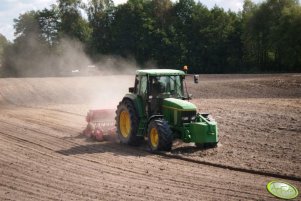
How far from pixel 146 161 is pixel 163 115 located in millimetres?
1779

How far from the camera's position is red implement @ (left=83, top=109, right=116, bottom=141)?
14.1m

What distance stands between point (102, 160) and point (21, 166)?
2.00 meters

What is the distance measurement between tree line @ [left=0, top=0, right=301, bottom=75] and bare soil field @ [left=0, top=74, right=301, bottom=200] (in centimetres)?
3393

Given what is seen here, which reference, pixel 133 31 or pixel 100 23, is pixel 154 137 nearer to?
pixel 133 31

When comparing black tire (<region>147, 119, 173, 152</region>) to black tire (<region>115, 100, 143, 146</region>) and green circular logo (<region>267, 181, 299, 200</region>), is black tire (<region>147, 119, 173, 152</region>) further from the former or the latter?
green circular logo (<region>267, 181, 299, 200</region>)

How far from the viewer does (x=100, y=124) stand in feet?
49.4

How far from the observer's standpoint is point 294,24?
48812 mm

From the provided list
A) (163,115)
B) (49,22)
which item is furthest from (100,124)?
(49,22)

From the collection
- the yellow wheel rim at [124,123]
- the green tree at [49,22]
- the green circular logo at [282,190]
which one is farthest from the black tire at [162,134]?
the green tree at [49,22]

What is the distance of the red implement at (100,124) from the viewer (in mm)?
14141

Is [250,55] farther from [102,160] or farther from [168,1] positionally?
[102,160]

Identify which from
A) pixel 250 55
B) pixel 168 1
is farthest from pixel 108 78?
pixel 168 1

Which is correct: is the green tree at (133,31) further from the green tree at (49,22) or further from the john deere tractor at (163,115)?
the john deere tractor at (163,115)

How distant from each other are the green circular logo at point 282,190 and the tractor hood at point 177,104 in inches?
144
